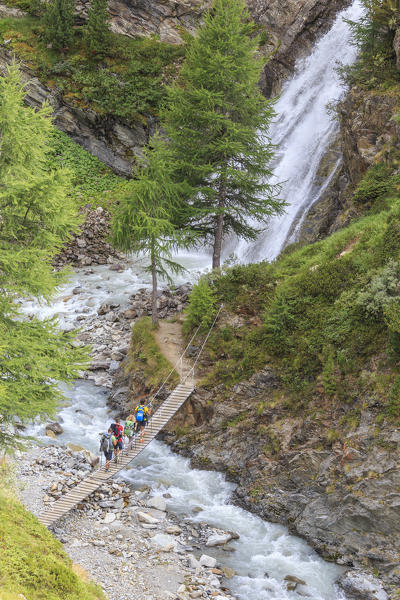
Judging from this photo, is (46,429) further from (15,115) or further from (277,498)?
(15,115)

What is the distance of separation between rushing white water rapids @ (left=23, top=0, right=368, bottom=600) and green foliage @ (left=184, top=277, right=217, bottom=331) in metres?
5.52

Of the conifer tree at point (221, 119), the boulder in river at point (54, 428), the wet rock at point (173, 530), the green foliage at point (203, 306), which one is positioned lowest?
the boulder in river at point (54, 428)

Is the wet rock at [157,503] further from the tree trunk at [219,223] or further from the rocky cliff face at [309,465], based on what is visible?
the tree trunk at [219,223]

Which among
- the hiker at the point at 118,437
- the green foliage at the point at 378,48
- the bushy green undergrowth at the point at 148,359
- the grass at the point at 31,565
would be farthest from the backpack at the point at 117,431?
the green foliage at the point at 378,48

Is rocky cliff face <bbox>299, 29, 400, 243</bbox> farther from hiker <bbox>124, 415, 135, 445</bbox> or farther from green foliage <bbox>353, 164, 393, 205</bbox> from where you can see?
hiker <bbox>124, 415, 135, 445</bbox>

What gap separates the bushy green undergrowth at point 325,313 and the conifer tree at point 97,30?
32.5 metres

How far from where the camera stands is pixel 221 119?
21562mm

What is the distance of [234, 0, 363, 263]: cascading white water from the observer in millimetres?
29766

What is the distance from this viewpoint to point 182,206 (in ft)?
77.4

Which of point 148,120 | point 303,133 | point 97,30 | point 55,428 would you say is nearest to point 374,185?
point 303,133

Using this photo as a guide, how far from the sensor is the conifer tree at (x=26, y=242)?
10.8 m

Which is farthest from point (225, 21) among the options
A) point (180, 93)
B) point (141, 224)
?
point (141, 224)

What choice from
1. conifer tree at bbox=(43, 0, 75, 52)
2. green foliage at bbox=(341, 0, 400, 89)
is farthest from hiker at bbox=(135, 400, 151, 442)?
conifer tree at bbox=(43, 0, 75, 52)

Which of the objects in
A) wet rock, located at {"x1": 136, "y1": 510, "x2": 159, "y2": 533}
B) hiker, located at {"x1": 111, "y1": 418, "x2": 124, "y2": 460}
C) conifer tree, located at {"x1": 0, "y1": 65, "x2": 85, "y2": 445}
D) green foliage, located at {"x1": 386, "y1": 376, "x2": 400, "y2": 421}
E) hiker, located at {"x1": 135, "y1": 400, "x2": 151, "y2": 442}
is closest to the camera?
conifer tree, located at {"x1": 0, "y1": 65, "x2": 85, "y2": 445}
